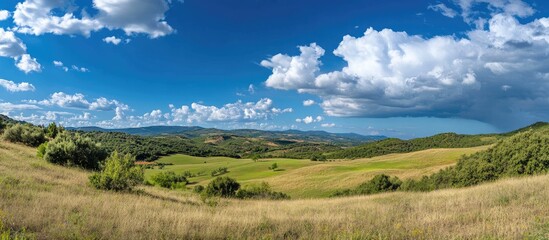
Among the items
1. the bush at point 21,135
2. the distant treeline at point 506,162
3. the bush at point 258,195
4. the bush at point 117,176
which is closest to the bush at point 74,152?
the bush at point 117,176

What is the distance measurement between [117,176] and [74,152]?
1529 cm

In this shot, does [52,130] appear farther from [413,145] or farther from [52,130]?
[413,145]

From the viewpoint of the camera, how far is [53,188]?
46.7ft

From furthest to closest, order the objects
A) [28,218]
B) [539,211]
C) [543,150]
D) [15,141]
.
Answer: [15,141]
[543,150]
[539,211]
[28,218]

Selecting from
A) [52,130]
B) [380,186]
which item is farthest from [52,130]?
[380,186]

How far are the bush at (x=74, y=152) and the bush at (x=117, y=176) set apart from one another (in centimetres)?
1243

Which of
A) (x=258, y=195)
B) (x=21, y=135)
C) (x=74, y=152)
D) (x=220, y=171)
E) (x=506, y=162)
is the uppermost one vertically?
(x=21, y=135)

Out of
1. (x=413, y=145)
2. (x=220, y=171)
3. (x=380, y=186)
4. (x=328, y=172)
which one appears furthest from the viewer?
(x=413, y=145)

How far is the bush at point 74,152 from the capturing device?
27109 mm

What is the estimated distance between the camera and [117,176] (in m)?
16.6

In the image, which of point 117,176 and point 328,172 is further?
point 328,172

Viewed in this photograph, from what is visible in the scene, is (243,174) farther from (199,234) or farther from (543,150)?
(199,234)

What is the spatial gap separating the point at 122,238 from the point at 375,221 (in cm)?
716

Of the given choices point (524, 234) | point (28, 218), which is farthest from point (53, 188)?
point (524, 234)
